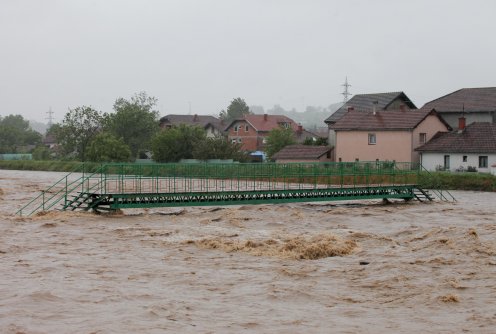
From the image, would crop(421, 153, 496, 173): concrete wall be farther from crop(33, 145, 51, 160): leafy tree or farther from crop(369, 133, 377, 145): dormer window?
crop(33, 145, 51, 160): leafy tree

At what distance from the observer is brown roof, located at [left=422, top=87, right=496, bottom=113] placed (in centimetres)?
6812

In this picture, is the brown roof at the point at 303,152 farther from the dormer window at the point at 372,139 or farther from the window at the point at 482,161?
the window at the point at 482,161

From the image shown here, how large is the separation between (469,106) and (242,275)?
55.6 meters

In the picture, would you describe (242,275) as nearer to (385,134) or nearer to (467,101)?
(385,134)

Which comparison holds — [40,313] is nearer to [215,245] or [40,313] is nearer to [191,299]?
[191,299]

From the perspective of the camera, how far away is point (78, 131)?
94.2 metres

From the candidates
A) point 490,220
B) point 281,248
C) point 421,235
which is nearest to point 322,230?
point 421,235

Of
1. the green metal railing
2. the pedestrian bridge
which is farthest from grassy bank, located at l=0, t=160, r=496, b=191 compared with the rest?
→ the green metal railing

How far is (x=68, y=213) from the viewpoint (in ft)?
97.8

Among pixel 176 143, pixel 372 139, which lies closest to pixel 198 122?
pixel 176 143

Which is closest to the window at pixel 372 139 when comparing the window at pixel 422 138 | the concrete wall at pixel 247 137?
the window at pixel 422 138

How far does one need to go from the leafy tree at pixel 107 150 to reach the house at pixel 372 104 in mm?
22958

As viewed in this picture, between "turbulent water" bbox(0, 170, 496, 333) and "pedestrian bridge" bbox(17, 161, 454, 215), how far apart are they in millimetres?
1057

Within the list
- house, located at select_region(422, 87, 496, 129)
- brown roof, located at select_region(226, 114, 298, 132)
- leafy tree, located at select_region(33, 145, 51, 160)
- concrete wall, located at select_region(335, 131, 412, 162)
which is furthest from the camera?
leafy tree, located at select_region(33, 145, 51, 160)
